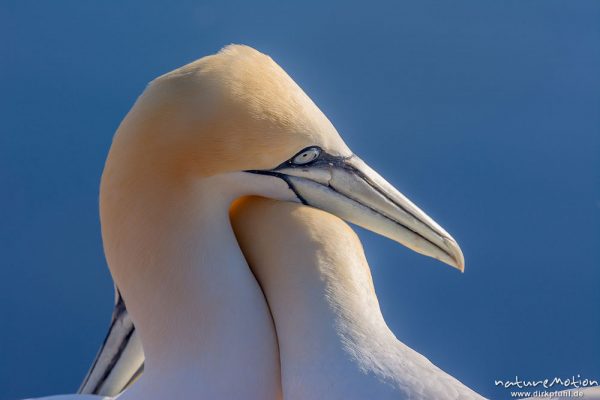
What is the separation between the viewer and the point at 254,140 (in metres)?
1.93

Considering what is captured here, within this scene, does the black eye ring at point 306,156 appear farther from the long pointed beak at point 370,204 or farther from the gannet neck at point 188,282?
the gannet neck at point 188,282

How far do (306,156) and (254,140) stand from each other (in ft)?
0.50

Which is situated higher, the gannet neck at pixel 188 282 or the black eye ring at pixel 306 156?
the black eye ring at pixel 306 156

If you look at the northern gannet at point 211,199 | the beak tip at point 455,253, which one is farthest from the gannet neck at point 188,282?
the beak tip at point 455,253

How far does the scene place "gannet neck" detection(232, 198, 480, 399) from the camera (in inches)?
73.1

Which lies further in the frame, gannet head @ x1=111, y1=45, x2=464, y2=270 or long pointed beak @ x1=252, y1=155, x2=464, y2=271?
long pointed beak @ x1=252, y1=155, x2=464, y2=271

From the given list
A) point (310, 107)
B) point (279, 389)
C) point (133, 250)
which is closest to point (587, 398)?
point (279, 389)

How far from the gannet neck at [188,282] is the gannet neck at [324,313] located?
0.32ft

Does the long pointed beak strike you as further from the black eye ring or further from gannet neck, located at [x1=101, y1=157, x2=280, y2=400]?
gannet neck, located at [x1=101, y1=157, x2=280, y2=400]

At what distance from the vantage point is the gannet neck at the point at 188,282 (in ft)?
6.49

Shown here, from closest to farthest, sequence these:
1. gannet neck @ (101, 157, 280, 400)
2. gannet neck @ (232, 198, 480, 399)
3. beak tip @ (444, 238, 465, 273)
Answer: gannet neck @ (232, 198, 480, 399)
gannet neck @ (101, 157, 280, 400)
beak tip @ (444, 238, 465, 273)

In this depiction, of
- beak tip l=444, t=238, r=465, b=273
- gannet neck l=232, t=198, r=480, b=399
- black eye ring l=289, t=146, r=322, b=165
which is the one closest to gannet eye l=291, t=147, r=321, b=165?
black eye ring l=289, t=146, r=322, b=165

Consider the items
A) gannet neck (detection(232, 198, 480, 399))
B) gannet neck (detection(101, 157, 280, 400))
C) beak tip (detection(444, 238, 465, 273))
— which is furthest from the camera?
beak tip (detection(444, 238, 465, 273))

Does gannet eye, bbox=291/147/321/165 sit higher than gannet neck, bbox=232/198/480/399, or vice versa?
gannet eye, bbox=291/147/321/165
